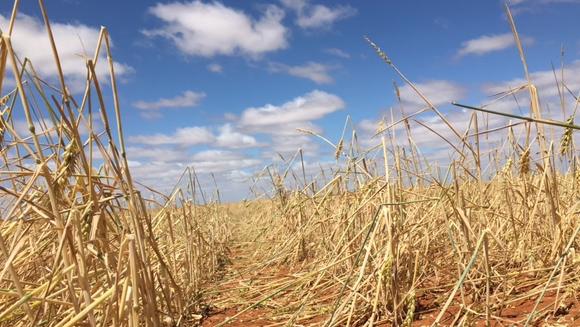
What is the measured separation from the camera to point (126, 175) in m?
1.27

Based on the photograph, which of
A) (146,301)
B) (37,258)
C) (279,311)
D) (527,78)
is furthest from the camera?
(279,311)

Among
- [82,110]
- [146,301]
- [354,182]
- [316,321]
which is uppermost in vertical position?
[82,110]

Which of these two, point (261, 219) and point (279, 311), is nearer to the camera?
point (279, 311)

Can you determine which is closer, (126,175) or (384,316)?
(126,175)

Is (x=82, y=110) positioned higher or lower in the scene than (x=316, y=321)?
higher

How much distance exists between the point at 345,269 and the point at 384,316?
816mm

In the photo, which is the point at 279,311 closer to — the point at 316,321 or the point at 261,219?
the point at 316,321

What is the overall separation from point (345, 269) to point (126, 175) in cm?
206

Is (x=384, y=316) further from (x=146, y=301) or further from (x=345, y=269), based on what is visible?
(x=146, y=301)

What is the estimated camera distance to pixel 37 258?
6.32ft

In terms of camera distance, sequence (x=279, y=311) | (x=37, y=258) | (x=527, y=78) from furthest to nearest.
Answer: (x=279, y=311), (x=527, y=78), (x=37, y=258)

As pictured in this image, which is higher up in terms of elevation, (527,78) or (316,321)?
(527,78)

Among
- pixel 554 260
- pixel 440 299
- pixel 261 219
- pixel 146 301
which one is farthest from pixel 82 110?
pixel 261 219

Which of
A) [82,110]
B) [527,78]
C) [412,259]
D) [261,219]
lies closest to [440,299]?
[412,259]
